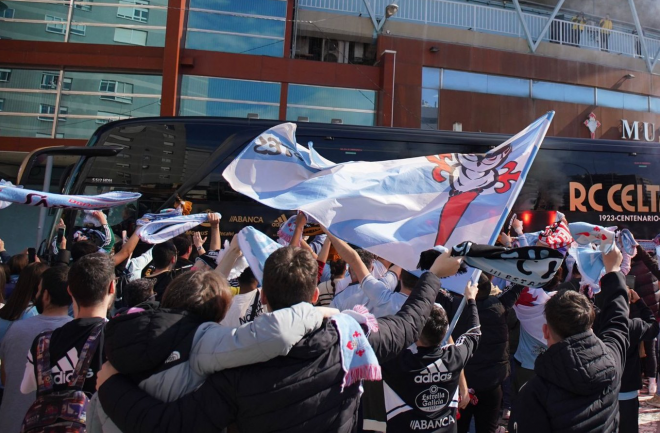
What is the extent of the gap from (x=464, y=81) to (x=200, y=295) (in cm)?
1562

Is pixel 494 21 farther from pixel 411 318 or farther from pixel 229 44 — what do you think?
pixel 411 318

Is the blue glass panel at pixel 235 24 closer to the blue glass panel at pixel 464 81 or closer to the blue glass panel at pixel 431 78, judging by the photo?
the blue glass panel at pixel 431 78

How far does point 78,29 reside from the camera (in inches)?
600

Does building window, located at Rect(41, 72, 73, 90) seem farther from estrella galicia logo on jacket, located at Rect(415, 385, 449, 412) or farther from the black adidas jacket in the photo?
estrella galicia logo on jacket, located at Rect(415, 385, 449, 412)

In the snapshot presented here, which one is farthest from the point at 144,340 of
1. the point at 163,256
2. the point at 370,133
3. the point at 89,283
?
the point at 370,133

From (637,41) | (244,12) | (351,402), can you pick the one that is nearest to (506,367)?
(351,402)

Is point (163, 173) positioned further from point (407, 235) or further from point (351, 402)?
point (351, 402)

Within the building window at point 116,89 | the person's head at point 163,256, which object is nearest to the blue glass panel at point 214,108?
the building window at point 116,89

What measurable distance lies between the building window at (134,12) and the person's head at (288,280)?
15.1m

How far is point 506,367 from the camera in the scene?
14.0ft

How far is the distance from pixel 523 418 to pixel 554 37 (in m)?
18.3

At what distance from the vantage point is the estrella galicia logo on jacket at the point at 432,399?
2.89 metres

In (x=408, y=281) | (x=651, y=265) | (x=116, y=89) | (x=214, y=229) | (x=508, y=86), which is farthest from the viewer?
(x=508, y=86)

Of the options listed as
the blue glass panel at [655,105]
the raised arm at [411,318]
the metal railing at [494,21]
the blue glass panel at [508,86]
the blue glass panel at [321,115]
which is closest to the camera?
the raised arm at [411,318]
